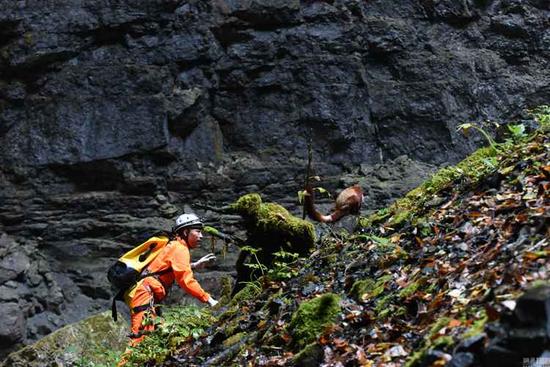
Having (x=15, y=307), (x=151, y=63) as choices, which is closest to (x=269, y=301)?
(x=15, y=307)

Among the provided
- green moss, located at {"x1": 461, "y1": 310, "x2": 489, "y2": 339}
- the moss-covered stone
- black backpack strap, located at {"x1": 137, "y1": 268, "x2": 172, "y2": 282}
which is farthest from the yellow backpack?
green moss, located at {"x1": 461, "y1": 310, "x2": 489, "y2": 339}

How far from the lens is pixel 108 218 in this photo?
58.8ft

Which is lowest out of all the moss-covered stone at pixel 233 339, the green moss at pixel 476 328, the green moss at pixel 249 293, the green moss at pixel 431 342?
the green moss at pixel 249 293

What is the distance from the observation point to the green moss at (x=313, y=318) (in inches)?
166

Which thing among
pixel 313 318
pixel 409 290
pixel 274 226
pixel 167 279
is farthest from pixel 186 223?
pixel 409 290

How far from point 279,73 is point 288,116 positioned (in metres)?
1.27

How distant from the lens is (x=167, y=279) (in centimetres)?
688

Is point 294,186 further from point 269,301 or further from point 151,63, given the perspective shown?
point 269,301

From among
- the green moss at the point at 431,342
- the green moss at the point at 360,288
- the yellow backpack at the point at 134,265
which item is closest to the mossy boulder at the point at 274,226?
the yellow backpack at the point at 134,265

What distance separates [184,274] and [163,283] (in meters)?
0.34

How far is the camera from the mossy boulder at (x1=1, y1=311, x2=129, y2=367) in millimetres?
7730

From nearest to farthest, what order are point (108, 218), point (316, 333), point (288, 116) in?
point (316, 333), point (108, 218), point (288, 116)

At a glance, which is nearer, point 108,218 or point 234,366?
point 234,366

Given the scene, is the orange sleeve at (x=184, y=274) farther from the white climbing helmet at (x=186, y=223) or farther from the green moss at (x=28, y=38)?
the green moss at (x=28, y=38)
